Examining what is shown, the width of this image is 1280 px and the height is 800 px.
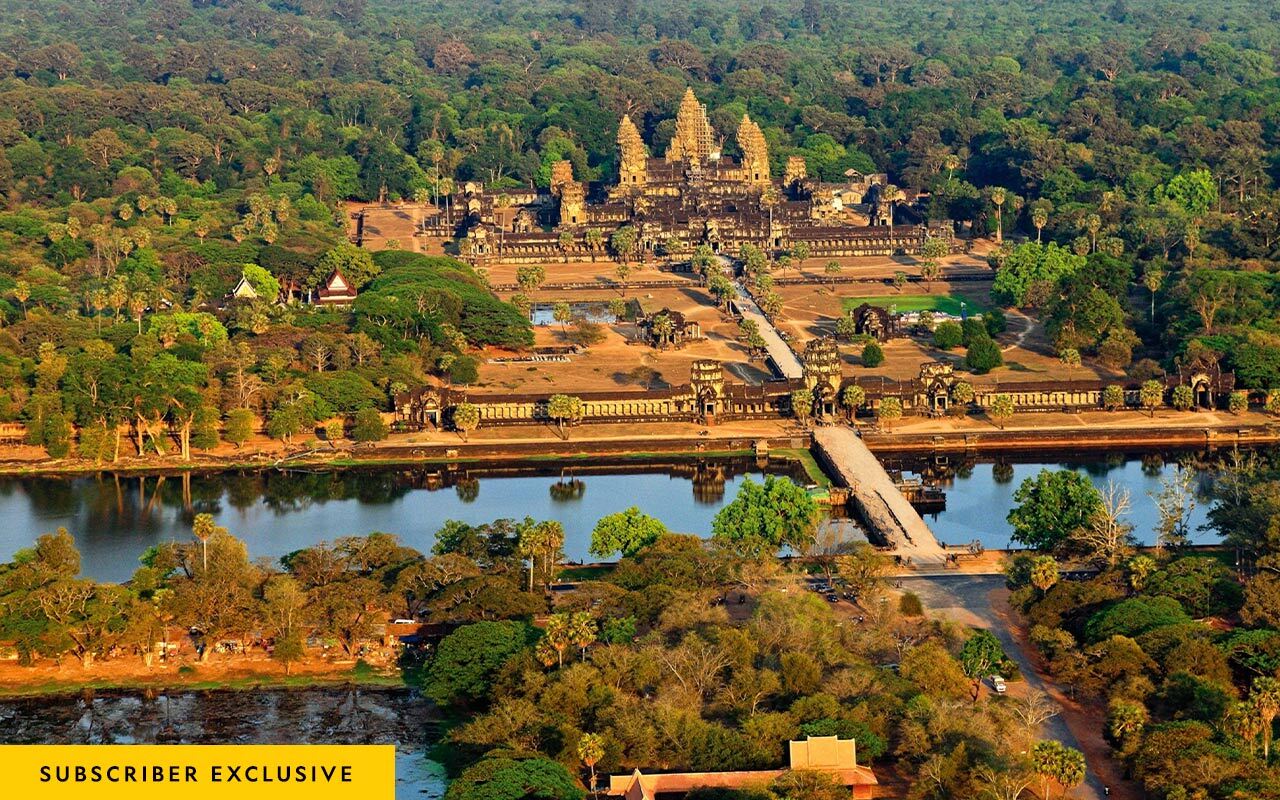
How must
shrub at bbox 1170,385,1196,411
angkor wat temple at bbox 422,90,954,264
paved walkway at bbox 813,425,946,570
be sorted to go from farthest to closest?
angkor wat temple at bbox 422,90,954,264 < shrub at bbox 1170,385,1196,411 < paved walkway at bbox 813,425,946,570

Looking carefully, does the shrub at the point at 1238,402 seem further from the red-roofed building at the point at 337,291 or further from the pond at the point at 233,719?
the red-roofed building at the point at 337,291

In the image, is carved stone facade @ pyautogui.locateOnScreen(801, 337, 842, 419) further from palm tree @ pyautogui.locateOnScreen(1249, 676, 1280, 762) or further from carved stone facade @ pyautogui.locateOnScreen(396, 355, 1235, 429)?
palm tree @ pyautogui.locateOnScreen(1249, 676, 1280, 762)

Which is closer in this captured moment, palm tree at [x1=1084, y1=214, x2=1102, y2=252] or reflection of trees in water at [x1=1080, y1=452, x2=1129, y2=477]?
reflection of trees in water at [x1=1080, y1=452, x2=1129, y2=477]

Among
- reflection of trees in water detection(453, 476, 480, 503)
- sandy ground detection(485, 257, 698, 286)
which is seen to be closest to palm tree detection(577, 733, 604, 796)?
reflection of trees in water detection(453, 476, 480, 503)

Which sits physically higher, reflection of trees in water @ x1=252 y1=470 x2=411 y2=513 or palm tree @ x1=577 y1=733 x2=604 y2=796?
reflection of trees in water @ x1=252 y1=470 x2=411 y2=513

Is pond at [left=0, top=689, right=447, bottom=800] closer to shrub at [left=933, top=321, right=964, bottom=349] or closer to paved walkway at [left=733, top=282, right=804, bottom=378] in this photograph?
paved walkway at [left=733, top=282, right=804, bottom=378]

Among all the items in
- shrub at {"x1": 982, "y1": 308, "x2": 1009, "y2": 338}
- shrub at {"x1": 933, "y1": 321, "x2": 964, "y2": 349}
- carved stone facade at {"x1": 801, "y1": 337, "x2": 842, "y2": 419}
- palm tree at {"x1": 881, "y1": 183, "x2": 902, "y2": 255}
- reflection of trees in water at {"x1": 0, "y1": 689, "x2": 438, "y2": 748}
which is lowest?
reflection of trees in water at {"x1": 0, "y1": 689, "x2": 438, "y2": 748}

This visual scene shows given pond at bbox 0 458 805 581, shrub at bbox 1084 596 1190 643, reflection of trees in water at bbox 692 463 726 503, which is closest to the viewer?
shrub at bbox 1084 596 1190 643
